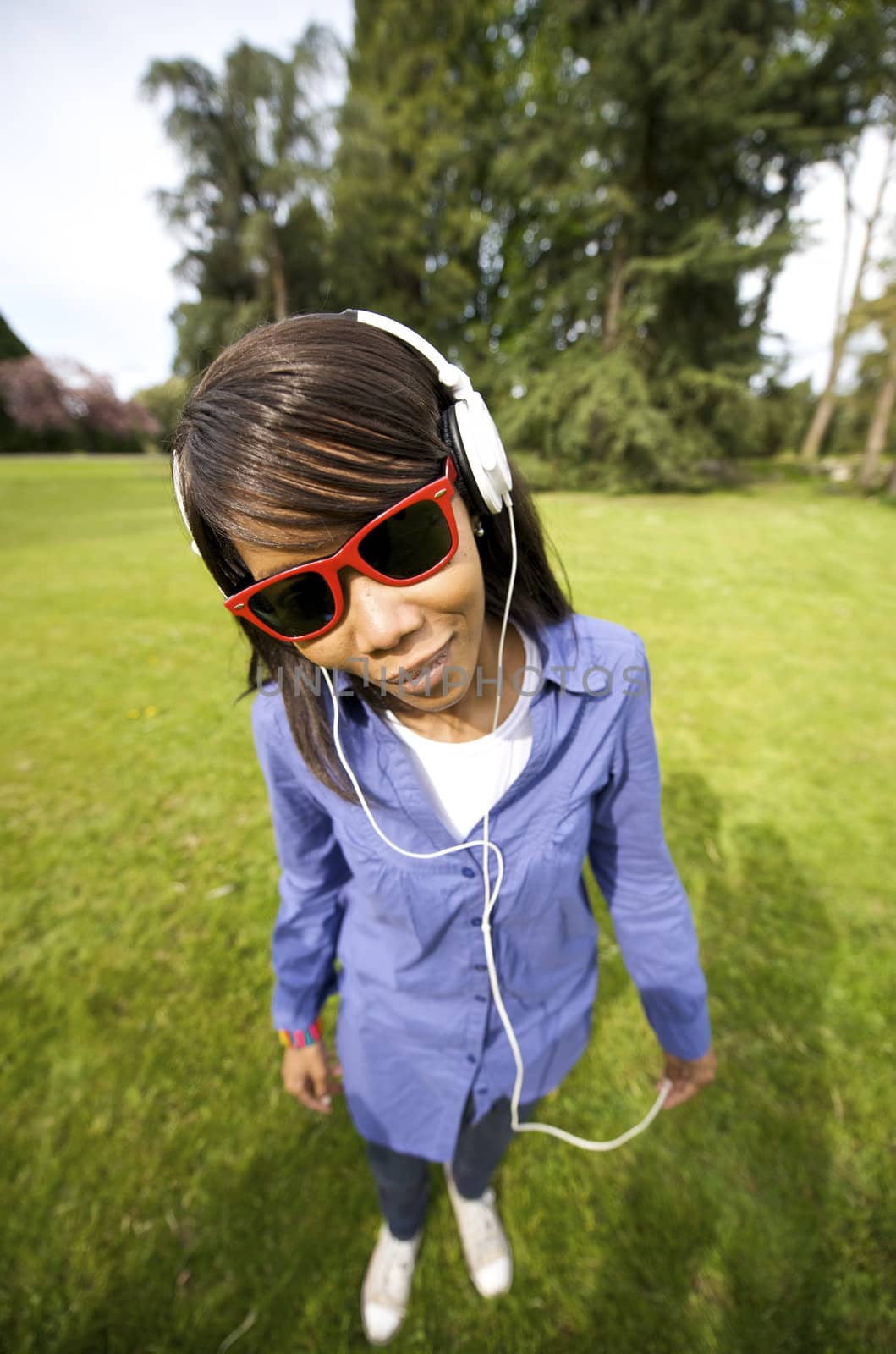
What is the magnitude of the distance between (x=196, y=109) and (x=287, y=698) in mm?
26287

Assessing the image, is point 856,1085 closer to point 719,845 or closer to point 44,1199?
point 719,845

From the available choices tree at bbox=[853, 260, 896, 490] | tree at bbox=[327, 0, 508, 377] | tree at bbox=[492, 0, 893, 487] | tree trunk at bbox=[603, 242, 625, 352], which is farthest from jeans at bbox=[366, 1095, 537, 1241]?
tree at bbox=[327, 0, 508, 377]

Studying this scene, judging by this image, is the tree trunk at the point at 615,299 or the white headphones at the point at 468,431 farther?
the tree trunk at the point at 615,299

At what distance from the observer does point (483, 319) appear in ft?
76.3

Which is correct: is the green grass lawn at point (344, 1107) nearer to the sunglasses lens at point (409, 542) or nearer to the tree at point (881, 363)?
the sunglasses lens at point (409, 542)

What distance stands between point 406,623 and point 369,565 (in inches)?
4.5

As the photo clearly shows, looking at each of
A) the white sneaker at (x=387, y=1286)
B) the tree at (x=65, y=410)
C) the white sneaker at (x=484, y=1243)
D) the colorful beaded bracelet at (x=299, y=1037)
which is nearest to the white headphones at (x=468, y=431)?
the colorful beaded bracelet at (x=299, y=1037)

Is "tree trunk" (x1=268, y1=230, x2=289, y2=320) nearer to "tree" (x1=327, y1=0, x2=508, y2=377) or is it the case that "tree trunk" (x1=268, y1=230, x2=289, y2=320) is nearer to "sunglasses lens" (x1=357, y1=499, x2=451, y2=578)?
"tree" (x1=327, y1=0, x2=508, y2=377)

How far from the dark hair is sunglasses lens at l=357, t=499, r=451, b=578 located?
0.03 metres

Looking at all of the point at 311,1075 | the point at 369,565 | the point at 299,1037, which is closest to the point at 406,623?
the point at 369,565

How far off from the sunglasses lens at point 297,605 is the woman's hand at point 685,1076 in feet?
4.76

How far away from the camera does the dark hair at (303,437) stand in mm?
789

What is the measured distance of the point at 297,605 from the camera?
0.93 m

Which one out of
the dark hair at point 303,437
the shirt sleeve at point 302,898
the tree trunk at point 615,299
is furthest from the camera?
the tree trunk at point 615,299
